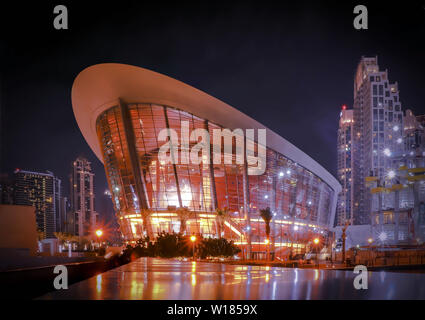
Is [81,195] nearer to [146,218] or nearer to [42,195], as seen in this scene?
[42,195]

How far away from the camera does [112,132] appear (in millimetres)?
47188

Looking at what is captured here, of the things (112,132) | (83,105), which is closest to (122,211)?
(112,132)

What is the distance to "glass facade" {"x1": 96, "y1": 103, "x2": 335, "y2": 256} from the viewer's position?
45688 mm

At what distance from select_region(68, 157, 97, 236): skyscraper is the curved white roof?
3791 inches

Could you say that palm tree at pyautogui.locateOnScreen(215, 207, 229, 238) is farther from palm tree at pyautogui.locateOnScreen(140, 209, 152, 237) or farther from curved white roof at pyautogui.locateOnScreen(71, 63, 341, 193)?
curved white roof at pyautogui.locateOnScreen(71, 63, 341, 193)

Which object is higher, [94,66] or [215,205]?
[94,66]

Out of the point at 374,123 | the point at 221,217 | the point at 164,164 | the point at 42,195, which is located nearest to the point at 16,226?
the point at 164,164

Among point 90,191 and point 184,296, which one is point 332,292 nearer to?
point 184,296

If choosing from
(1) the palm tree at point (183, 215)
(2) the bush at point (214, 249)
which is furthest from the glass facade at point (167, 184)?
(2) the bush at point (214, 249)

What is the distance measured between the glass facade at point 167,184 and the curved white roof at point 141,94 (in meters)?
1.21

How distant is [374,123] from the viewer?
12075cm

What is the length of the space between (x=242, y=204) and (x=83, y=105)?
25005 millimetres

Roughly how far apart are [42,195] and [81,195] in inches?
690

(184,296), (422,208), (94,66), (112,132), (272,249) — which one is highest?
(94,66)
